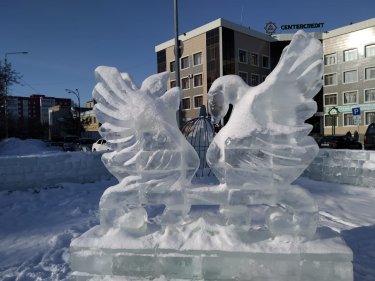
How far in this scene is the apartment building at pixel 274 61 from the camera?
28.3m

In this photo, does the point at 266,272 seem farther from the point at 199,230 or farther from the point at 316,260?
the point at 199,230

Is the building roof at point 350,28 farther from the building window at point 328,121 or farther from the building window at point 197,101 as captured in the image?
the building window at point 197,101

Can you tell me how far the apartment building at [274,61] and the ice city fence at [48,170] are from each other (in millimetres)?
21777

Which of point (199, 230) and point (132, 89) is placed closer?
point (199, 230)

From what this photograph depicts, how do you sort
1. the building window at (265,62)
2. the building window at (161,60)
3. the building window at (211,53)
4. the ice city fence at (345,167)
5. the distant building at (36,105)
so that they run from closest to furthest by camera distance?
the ice city fence at (345,167) < the building window at (211,53) < the building window at (265,62) < the building window at (161,60) < the distant building at (36,105)

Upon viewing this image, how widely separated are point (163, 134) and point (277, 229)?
1.04 m

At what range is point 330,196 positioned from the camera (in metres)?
5.61

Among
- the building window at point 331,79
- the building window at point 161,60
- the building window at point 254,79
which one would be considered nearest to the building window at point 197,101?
the building window at point 254,79

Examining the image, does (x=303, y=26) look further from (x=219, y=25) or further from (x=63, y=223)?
(x=63, y=223)

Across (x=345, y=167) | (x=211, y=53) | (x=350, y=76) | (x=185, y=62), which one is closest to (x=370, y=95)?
(x=350, y=76)

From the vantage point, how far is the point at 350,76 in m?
29.3

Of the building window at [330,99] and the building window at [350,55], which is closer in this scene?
the building window at [350,55]

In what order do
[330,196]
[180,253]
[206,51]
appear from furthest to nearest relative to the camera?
1. [206,51]
2. [330,196]
3. [180,253]

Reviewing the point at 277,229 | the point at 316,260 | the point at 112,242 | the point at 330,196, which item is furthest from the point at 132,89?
the point at 330,196
